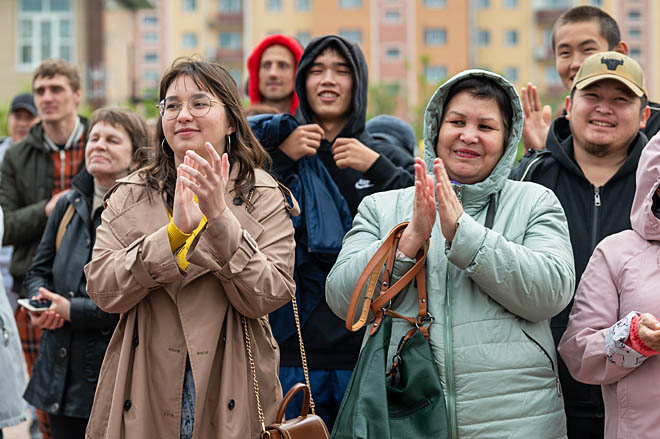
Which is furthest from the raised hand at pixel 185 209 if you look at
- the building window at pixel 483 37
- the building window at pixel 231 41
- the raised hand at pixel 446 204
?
the building window at pixel 231 41

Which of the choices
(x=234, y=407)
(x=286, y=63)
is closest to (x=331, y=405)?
(x=234, y=407)

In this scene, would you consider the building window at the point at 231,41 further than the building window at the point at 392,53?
Yes

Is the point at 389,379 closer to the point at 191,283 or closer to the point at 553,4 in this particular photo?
the point at 191,283

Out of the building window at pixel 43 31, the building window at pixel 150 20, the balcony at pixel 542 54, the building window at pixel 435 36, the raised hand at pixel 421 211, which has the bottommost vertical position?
the raised hand at pixel 421 211

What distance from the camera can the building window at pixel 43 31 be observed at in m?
34.6

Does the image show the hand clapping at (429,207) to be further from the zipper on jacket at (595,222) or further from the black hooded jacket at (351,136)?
the black hooded jacket at (351,136)

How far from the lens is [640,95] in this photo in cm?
426

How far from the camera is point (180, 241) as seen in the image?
3398 mm

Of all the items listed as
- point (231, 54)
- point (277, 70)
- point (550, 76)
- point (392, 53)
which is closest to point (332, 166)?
point (277, 70)

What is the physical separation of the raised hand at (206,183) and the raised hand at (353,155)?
4.03 feet

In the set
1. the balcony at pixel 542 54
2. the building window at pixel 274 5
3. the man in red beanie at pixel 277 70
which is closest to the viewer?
the man in red beanie at pixel 277 70

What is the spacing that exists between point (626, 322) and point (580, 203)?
1.03 meters

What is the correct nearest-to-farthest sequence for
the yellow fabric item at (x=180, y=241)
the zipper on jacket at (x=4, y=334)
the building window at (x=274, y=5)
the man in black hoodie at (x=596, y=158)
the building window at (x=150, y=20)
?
1. the yellow fabric item at (x=180, y=241)
2. the man in black hoodie at (x=596, y=158)
3. the zipper on jacket at (x=4, y=334)
4. the building window at (x=274, y=5)
5. the building window at (x=150, y=20)

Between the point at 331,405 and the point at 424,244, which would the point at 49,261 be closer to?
the point at 331,405
